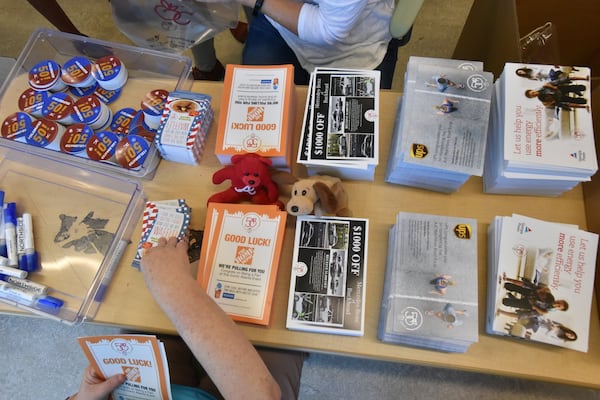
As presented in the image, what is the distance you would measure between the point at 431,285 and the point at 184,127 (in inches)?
23.5

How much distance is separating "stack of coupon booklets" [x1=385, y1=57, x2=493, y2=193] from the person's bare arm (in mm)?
440

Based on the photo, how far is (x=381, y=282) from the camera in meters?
0.76

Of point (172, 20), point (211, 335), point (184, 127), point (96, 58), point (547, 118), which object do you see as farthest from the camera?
point (172, 20)

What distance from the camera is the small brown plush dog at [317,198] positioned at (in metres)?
0.74

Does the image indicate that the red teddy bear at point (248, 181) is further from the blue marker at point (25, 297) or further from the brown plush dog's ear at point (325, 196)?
the blue marker at point (25, 297)

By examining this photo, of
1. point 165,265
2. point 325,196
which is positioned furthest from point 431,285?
point 165,265

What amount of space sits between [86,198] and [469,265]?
0.82 metres

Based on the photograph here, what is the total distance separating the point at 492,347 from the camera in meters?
0.71

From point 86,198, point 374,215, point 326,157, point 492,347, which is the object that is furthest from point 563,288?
point 86,198

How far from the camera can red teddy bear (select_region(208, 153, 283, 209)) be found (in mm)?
782

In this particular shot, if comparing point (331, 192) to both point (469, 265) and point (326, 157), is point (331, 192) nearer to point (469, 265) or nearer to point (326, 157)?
point (326, 157)

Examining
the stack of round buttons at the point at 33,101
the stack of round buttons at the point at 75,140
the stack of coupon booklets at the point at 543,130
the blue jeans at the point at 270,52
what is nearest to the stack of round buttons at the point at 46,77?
the stack of round buttons at the point at 33,101

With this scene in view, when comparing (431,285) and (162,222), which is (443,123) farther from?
(162,222)

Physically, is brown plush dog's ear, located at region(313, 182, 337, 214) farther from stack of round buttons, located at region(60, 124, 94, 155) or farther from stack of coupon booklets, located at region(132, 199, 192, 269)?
stack of round buttons, located at region(60, 124, 94, 155)
